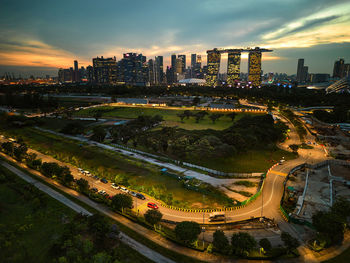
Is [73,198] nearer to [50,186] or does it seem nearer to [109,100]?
[50,186]

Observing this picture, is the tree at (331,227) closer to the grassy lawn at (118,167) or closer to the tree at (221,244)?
the tree at (221,244)

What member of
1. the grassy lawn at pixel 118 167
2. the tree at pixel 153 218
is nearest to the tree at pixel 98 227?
the tree at pixel 153 218

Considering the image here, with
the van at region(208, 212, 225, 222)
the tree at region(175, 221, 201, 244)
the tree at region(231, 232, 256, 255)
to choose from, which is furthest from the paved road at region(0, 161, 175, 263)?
the van at region(208, 212, 225, 222)

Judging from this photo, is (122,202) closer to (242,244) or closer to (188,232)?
(188,232)

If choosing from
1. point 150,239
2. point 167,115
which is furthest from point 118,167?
point 167,115

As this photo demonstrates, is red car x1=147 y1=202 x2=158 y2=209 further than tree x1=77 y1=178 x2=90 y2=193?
No

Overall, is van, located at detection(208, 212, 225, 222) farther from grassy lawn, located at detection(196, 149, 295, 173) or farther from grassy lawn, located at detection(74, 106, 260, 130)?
grassy lawn, located at detection(74, 106, 260, 130)

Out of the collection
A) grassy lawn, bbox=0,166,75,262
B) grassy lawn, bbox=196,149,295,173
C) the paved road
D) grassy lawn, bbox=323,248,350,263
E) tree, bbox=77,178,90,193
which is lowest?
grassy lawn, bbox=0,166,75,262
